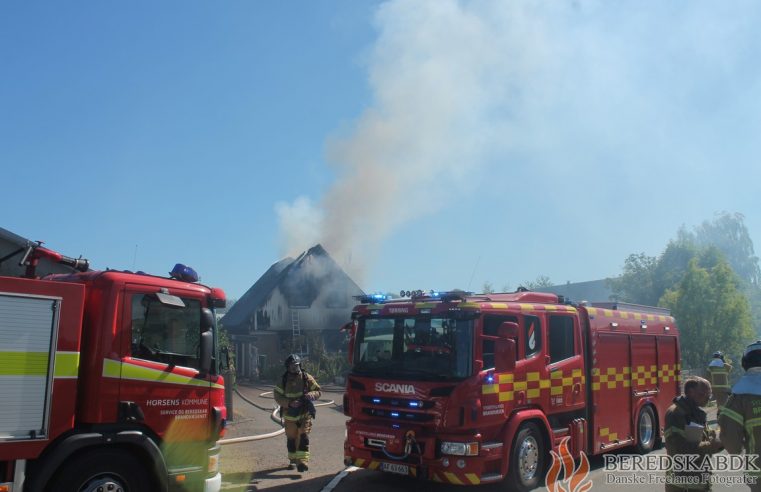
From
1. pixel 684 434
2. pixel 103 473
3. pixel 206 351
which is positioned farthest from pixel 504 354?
pixel 103 473

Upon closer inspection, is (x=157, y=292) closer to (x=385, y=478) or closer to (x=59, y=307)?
(x=59, y=307)

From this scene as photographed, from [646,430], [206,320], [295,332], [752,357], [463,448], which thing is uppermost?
[295,332]

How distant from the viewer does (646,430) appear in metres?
10.1

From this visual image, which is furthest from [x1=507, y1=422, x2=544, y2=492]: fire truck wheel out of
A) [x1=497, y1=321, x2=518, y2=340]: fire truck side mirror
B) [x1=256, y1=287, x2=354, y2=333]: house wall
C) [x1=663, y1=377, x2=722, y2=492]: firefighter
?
[x1=256, y1=287, x2=354, y2=333]: house wall

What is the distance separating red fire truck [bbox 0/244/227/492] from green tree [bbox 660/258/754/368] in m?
31.4

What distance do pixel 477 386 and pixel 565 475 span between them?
222 centimetres

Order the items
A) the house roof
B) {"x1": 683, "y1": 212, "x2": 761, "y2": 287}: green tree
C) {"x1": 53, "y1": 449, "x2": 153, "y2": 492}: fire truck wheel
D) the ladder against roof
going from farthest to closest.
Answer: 1. {"x1": 683, "y1": 212, "x2": 761, "y2": 287}: green tree
2. the house roof
3. the ladder against roof
4. {"x1": 53, "y1": 449, "x2": 153, "y2": 492}: fire truck wheel

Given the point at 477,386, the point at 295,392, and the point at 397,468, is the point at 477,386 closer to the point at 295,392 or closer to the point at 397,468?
the point at 397,468

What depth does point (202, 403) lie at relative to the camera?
20.3ft

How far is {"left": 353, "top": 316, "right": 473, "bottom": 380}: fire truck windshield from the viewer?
22.7ft

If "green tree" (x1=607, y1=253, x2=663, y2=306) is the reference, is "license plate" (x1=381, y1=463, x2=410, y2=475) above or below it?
below

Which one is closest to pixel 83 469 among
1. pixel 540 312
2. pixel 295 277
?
pixel 540 312

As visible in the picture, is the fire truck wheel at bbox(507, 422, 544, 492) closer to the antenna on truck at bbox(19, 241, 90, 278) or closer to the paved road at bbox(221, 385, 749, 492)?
the paved road at bbox(221, 385, 749, 492)

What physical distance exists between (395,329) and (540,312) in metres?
1.93
